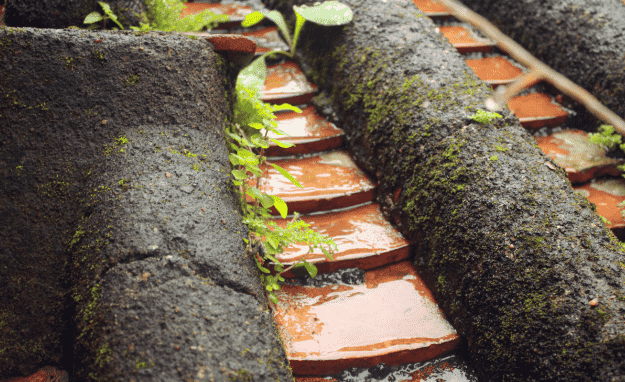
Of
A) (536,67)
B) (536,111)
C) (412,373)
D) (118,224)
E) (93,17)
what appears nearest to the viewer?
(118,224)

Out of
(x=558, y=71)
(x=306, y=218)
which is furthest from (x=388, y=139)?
(x=558, y=71)

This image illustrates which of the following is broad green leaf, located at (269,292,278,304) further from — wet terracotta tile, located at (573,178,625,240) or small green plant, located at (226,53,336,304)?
wet terracotta tile, located at (573,178,625,240)

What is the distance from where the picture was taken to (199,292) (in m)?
1.55

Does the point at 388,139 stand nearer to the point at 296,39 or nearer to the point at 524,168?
the point at 524,168

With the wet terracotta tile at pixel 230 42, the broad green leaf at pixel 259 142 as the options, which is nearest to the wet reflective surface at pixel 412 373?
the broad green leaf at pixel 259 142

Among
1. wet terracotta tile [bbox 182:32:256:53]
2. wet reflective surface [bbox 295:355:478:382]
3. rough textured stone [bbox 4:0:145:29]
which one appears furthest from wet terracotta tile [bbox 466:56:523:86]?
rough textured stone [bbox 4:0:145:29]

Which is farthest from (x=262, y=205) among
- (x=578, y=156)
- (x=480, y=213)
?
(x=578, y=156)

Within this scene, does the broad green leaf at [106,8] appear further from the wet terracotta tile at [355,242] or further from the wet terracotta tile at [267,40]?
the wet terracotta tile at [355,242]

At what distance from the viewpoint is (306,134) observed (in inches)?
115

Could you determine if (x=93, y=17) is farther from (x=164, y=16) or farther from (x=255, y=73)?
(x=255, y=73)

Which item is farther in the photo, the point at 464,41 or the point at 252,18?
the point at 464,41

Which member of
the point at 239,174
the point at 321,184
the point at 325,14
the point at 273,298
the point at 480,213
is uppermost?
the point at 325,14

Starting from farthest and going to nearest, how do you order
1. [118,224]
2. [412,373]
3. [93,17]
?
1. [93,17]
2. [412,373]
3. [118,224]

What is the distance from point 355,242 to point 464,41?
2301 millimetres
